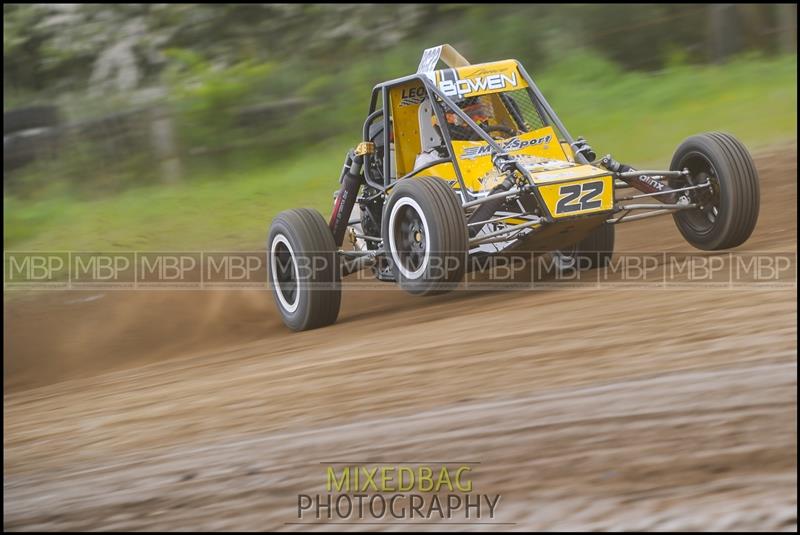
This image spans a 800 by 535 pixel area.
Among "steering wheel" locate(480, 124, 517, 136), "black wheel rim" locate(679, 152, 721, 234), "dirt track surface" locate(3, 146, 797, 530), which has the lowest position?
"dirt track surface" locate(3, 146, 797, 530)

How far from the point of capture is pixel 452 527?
3783 mm

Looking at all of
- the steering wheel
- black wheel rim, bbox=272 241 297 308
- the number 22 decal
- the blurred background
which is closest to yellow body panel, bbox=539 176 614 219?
the number 22 decal

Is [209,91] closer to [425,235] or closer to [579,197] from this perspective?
[425,235]

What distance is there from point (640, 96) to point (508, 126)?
790cm

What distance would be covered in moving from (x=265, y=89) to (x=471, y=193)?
10.6m

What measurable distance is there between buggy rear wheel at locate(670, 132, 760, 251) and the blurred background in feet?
18.7

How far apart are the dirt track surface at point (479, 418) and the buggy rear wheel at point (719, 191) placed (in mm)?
435

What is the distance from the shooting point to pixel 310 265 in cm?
790

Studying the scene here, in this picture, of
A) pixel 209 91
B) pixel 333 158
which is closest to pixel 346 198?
pixel 333 158

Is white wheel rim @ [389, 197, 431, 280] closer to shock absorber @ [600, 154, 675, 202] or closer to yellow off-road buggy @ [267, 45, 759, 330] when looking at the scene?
yellow off-road buggy @ [267, 45, 759, 330]

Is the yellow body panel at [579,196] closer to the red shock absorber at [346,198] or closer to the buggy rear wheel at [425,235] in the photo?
the buggy rear wheel at [425,235]

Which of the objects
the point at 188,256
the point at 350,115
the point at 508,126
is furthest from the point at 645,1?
the point at 508,126

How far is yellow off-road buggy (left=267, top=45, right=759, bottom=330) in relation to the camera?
697 centimetres

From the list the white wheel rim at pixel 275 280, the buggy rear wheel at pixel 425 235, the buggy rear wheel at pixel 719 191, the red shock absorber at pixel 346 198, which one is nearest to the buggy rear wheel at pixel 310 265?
the white wheel rim at pixel 275 280
